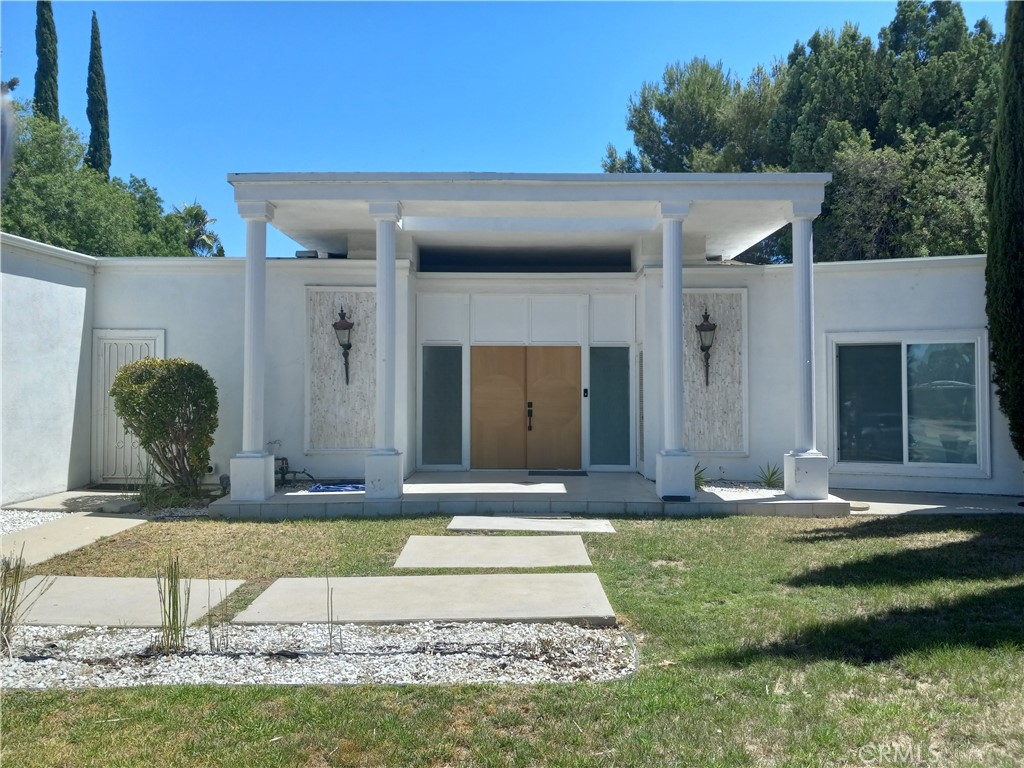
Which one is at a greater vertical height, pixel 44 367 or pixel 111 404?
pixel 44 367

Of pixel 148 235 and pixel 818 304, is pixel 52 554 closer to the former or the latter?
pixel 818 304

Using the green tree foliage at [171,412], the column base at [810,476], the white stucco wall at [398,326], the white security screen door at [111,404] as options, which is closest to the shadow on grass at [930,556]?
the column base at [810,476]

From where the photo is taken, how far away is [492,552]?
23.5 feet

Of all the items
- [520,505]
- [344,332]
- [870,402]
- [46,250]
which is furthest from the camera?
[344,332]

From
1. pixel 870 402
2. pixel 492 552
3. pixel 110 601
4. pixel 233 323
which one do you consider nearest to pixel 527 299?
pixel 233 323

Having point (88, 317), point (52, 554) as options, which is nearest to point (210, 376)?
point (88, 317)

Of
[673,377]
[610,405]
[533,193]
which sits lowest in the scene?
[610,405]

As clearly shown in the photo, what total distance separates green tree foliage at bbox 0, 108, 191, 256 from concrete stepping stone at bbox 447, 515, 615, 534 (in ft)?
70.2

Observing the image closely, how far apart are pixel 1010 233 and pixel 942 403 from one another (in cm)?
244

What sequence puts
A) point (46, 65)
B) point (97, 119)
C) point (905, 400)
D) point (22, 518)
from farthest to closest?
point (97, 119)
point (46, 65)
point (905, 400)
point (22, 518)

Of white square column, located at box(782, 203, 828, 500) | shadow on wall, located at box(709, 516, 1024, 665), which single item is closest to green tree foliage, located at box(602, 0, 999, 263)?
white square column, located at box(782, 203, 828, 500)

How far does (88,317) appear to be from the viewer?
11.2m

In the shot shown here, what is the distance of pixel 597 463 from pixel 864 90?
14621mm

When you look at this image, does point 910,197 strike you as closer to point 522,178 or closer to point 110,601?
point 522,178
